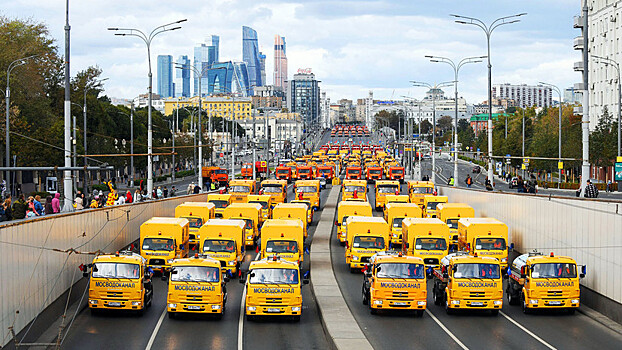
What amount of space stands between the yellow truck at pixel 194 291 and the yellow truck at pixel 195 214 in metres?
15.3

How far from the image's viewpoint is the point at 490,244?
117 ft

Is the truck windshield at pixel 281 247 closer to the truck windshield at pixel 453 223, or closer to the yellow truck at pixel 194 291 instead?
the yellow truck at pixel 194 291

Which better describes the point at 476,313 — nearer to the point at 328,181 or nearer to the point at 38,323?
the point at 38,323

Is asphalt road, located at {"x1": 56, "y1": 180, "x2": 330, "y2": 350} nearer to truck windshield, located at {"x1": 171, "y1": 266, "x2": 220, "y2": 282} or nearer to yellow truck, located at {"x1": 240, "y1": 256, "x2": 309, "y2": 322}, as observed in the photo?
yellow truck, located at {"x1": 240, "y1": 256, "x2": 309, "y2": 322}

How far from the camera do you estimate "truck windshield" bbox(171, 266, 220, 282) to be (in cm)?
2577

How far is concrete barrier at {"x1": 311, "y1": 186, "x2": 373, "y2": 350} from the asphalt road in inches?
16.8

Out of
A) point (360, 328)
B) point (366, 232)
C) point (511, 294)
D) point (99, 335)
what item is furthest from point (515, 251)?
point (99, 335)

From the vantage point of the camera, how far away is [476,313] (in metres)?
28.4

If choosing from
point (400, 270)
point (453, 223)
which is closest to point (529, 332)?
point (400, 270)

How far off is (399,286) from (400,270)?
59 centimetres

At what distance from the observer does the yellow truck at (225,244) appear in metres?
33.8

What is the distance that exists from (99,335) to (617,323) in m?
16.2

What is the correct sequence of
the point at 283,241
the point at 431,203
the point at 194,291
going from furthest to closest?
1. the point at 431,203
2. the point at 283,241
3. the point at 194,291

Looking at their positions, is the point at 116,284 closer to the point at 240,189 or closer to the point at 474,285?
the point at 474,285
